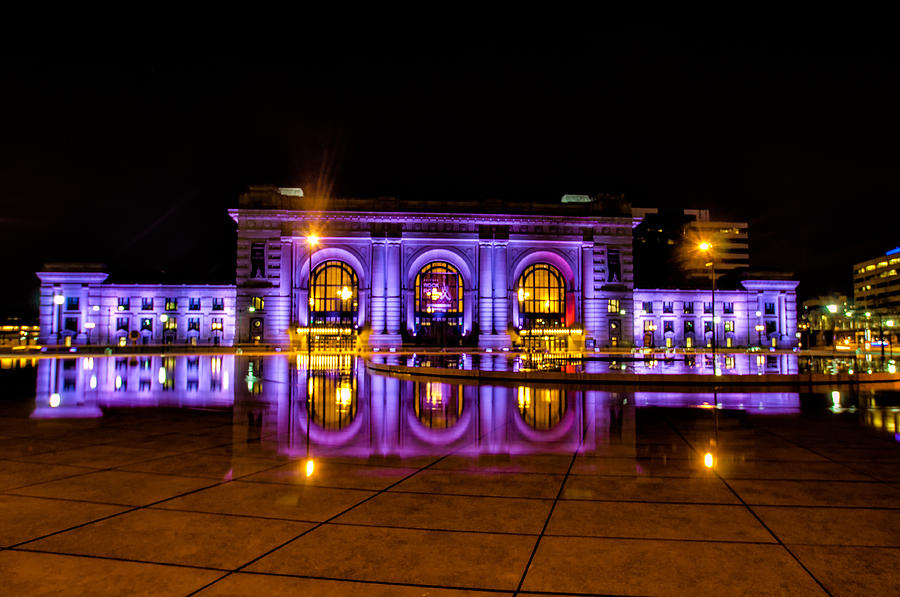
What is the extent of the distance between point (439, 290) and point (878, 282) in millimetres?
148045

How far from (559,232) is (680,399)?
2144 inches

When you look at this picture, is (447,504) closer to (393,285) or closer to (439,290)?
(393,285)

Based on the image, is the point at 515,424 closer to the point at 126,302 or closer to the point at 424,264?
the point at 424,264

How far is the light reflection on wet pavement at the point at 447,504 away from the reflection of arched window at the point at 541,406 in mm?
256

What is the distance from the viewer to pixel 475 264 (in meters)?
68.8

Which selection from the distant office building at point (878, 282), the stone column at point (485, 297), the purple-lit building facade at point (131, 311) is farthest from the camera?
the distant office building at point (878, 282)

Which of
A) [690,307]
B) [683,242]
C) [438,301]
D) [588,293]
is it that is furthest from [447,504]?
[683,242]

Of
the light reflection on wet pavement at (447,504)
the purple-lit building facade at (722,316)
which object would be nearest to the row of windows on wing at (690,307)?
the purple-lit building facade at (722,316)

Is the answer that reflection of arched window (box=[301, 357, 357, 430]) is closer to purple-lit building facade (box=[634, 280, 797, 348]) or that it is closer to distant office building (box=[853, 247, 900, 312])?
purple-lit building facade (box=[634, 280, 797, 348])

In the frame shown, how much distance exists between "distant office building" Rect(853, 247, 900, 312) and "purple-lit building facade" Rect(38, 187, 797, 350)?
107308 millimetres

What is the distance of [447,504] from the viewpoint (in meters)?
6.38

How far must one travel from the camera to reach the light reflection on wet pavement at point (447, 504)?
4.52 m

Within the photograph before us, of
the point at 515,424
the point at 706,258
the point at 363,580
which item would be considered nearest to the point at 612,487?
the point at 363,580

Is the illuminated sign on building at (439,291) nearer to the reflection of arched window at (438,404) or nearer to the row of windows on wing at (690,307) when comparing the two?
the row of windows on wing at (690,307)
